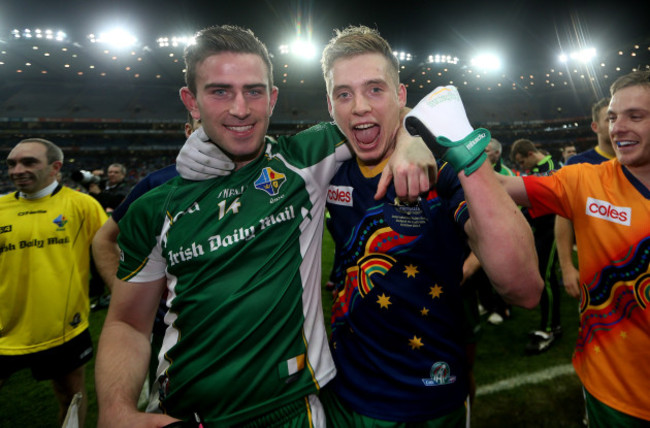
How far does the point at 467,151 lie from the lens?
1.07m

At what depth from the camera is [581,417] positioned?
2.78 metres

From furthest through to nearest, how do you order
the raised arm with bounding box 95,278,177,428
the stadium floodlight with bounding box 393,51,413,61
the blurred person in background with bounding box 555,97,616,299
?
the stadium floodlight with bounding box 393,51,413,61 < the blurred person in background with bounding box 555,97,616,299 < the raised arm with bounding box 95,278,177,428

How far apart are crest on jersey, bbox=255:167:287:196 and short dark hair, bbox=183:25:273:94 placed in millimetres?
572

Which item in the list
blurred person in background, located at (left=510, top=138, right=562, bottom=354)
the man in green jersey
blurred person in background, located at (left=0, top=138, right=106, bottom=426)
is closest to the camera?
the man in green jersey

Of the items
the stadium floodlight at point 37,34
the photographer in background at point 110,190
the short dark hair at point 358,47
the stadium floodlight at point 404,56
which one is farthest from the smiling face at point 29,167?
the stadium floodlight at point 404,56

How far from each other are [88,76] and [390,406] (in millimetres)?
43189

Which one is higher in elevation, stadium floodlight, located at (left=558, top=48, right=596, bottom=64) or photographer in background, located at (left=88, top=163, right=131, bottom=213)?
stadium floodlight, located at (left=558, top=48, right=596, bottom=64)

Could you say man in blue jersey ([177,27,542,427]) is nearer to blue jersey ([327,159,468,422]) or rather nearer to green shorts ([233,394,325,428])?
blue jersey ([327,159,468,422])

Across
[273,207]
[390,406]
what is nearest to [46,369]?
[273,207]

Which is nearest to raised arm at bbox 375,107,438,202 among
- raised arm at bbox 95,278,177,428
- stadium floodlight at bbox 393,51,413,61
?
raised arm at bbox 95,278,177,428

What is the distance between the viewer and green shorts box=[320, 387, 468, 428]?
142 centimetres

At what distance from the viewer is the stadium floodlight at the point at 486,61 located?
33.1m

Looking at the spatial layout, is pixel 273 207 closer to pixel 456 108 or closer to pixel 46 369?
pixel 456 108

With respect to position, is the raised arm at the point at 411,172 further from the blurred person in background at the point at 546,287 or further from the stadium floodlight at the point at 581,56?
the stadium floodlight at the point at 581,56
